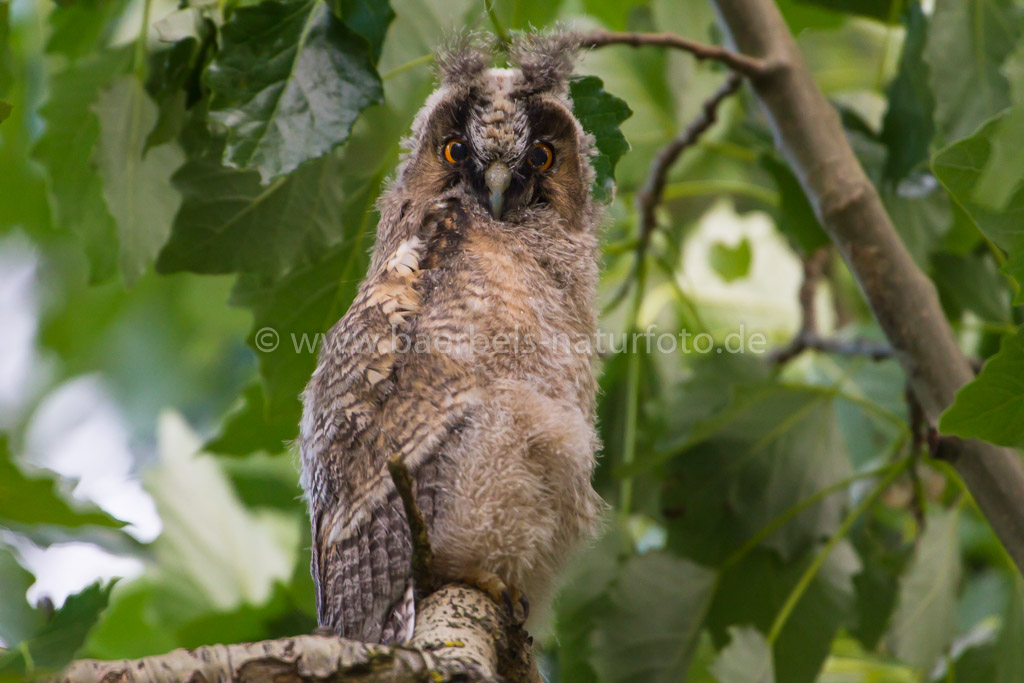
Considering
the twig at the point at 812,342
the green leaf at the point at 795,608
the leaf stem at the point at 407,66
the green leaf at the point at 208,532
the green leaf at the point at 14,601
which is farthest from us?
the green leaf at the point at 208,532

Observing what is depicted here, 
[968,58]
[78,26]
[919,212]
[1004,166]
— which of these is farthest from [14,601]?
[919,212]

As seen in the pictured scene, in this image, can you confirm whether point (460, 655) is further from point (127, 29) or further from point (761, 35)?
point (127, 29)

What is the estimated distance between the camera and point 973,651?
7.56ft

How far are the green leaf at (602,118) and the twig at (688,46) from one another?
0.11m

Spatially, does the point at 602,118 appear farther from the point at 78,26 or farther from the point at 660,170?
the point at 78,26

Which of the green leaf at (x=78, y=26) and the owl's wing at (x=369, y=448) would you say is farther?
the green leaf at (x=78, y=26)

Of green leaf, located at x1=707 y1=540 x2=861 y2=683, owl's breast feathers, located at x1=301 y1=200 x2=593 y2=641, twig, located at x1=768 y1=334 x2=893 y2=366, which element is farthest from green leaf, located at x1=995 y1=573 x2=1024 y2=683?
owl's breast feathers, located at x1=301 y1=200 x2=593 y2=641

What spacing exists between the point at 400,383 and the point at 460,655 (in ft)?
1.39

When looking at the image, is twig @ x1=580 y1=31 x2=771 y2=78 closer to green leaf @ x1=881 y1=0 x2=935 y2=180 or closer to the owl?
the owl

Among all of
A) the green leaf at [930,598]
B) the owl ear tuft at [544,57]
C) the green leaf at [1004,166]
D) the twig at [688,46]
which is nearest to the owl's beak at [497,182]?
the owl ear tuft at [544,57]

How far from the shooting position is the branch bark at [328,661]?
776mm

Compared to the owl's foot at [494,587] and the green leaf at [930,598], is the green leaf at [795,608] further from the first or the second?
the owl's foot at [494,587]

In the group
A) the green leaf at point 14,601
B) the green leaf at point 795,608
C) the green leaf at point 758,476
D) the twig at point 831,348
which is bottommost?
the green leaf at point 795,608

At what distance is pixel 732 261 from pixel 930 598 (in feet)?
4.39
